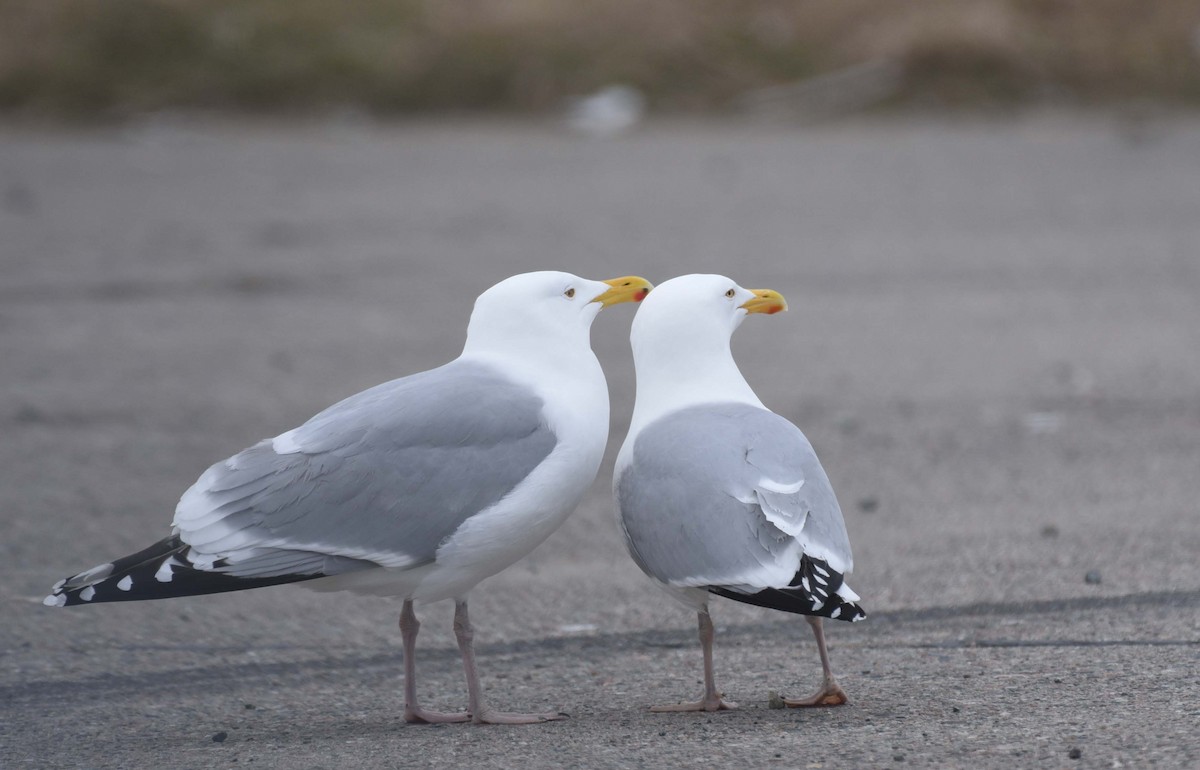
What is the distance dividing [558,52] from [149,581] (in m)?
13.9

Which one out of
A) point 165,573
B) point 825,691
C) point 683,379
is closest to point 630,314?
point 683,379

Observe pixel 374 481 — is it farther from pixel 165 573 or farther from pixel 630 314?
pixel 630 314

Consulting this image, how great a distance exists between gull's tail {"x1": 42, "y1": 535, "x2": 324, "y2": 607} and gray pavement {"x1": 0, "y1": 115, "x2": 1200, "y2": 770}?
0.34 metres

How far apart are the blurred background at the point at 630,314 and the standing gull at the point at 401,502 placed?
34 cm

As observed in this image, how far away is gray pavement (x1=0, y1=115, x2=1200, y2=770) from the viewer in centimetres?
336

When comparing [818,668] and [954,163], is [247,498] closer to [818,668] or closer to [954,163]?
[818,668]

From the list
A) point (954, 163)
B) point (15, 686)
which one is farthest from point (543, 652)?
point (954, 163)

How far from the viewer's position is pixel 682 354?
3660 mm

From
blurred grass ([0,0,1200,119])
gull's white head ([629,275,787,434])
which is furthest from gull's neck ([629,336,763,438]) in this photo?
blurred grass ([0,0,1200,119])

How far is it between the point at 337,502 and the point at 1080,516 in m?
2.58

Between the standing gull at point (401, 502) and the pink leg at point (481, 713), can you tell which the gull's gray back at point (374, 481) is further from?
the pink leg at point (481, 713)

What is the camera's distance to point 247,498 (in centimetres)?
340

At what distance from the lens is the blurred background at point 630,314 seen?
11.8ft

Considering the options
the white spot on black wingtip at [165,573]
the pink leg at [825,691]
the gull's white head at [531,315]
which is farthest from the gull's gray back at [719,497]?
the white spot on black wingtip at [165,573]
